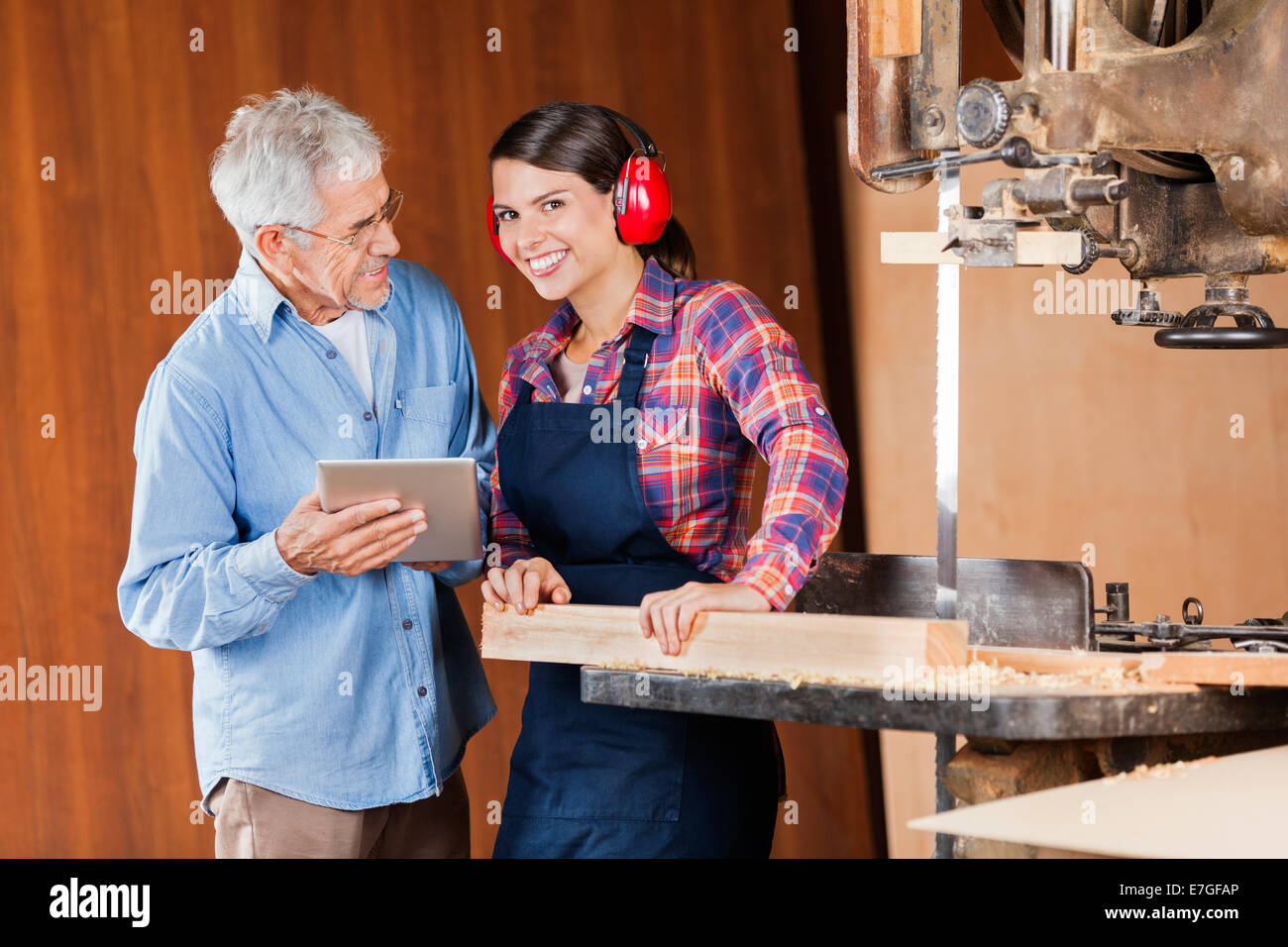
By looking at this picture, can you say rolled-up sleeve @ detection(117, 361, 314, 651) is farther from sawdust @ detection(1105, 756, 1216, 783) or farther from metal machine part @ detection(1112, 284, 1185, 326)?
metal machine part @ detection(1112, 284, 1185, 326)

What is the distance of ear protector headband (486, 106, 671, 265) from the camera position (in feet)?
7.42

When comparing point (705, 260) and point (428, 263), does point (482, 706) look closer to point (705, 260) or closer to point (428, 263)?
point (428, 263)

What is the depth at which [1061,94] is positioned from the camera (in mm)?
1797

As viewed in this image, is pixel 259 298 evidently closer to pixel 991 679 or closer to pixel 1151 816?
pixel 991 679

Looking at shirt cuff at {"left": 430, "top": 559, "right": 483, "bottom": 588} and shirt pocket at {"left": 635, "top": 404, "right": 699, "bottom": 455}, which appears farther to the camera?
shirt cuff at {"left": 430, "top": 559, "right": 483, "bottom": 588}

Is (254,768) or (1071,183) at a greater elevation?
(1071,183)

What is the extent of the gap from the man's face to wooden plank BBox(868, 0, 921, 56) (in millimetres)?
917

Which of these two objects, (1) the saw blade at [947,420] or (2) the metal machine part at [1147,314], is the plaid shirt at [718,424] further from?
(2) the metal machine part at [1147,314]

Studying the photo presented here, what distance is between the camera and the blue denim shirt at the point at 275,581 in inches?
87.0

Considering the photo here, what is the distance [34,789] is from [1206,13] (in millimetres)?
2963

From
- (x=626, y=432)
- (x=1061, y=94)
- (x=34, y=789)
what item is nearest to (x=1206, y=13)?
(x=1061, y=94)

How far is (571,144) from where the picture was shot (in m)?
2.31

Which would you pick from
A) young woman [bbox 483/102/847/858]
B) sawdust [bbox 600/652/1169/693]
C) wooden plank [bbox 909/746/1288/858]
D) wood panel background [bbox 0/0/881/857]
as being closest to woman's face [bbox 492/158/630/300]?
young woman [bbox 483/102/847/858]

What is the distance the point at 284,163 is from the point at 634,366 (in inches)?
27.1
